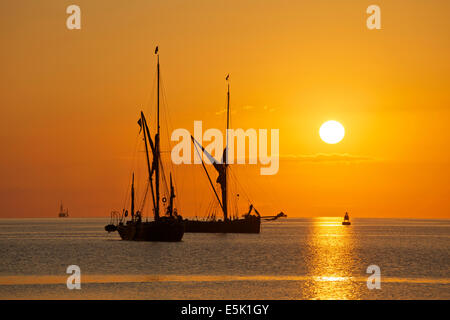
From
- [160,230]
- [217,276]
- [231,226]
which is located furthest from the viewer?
[231,226]

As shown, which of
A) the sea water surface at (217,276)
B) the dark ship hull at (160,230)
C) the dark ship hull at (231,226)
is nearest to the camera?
the sea water surface at (217,276)

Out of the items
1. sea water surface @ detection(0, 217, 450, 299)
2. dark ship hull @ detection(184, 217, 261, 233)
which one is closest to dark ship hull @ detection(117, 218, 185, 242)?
sea water surface @ detection(0, 217, 450, 299)

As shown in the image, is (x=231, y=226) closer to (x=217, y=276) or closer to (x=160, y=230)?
(x=160, y=230)

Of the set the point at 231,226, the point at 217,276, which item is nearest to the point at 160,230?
the point at 217,276

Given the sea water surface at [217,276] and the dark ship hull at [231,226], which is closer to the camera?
the sea water surface at [217,276]

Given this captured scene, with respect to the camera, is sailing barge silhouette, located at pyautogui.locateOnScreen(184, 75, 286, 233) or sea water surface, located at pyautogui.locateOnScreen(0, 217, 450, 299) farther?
sailing barge silhouette, located at pyautogui.locateOnScreen(184, 75, 286, 233)

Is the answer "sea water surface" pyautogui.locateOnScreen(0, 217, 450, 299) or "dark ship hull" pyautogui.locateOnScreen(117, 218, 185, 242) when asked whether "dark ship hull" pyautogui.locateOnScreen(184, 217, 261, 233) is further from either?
"sea water surface" pyautogui.locateOnScreen(0, 217, 450, 299)

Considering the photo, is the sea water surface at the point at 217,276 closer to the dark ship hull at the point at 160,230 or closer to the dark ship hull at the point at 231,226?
the dark ship hull at the point at 160,230

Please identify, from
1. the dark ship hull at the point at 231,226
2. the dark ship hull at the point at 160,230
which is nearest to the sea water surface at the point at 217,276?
the dark ship hull at the point at 160,230

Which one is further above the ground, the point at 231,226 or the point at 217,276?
the point at 217,276

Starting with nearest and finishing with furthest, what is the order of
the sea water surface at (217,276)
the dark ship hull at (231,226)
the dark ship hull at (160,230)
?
the sea water surface at (217,276) < the dark ship hull at (160,230) < the dark ship hull at (231,226)

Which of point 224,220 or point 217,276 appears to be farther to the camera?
point 224,220

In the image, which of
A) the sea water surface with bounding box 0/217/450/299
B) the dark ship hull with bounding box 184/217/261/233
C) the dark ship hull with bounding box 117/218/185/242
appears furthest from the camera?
the dark ship hull with bounding box 184/217/261/233

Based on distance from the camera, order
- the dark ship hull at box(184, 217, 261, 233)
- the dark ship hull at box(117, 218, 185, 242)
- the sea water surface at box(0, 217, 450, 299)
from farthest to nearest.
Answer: the dark ship hull at box(184, 217, 261, 233) < the dark ship hull at box(117, 218, 185, 242) < the sea water surface at box(0, 217, 450, 299)
